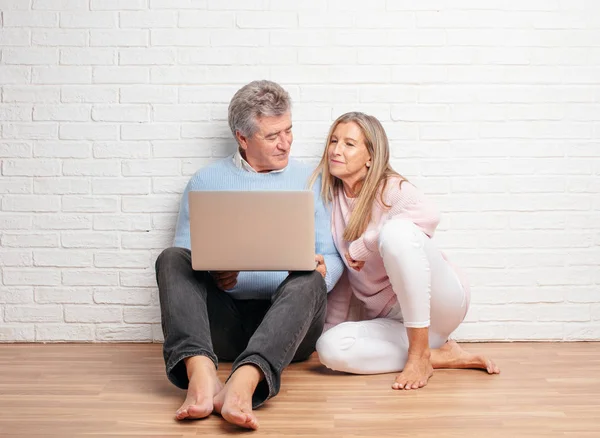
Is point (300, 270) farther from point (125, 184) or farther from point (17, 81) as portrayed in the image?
point (17, 81)

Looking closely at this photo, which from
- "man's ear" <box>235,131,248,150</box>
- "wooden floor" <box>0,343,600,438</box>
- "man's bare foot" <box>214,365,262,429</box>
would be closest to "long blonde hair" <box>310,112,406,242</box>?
"man's ear" <box>235,131,248,150</box>

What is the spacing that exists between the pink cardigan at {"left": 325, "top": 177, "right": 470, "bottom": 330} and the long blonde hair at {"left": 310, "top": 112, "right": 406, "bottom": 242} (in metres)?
0.03

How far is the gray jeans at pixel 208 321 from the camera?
255 cm

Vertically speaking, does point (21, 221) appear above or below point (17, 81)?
below

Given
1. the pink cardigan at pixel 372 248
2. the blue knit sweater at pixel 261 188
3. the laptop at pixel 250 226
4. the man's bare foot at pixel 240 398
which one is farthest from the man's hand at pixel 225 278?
the man's bare foot at pixel 240 398

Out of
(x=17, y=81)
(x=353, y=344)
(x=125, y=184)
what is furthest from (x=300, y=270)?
(x=17, y=81)

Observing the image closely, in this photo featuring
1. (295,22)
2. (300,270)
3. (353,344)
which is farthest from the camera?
(295,22)

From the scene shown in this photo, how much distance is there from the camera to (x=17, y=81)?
3500mm

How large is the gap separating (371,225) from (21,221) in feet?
5.18

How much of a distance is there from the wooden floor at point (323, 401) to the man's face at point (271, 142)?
33.1 inches

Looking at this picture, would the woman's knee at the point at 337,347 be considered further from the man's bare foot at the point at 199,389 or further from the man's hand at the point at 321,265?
the man's bare foot at the point at 199,389

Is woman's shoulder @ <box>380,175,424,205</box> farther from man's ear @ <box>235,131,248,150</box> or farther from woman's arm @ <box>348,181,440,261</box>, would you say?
man's ear @ <box>235,131,248,150</box>

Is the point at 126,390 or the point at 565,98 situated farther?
the point at 565,98

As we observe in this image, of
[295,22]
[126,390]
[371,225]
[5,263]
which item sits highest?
[295,22]
